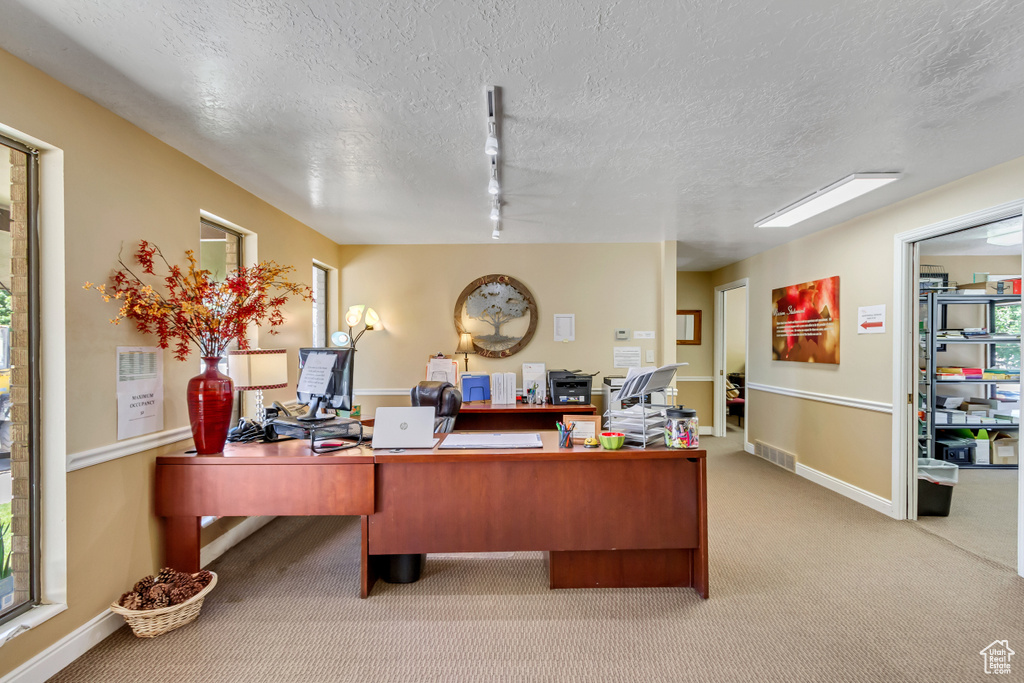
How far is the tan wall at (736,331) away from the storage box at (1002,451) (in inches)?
128

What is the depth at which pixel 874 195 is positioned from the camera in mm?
3469

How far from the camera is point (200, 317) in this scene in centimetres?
253

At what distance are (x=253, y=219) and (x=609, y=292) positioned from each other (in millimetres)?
3428

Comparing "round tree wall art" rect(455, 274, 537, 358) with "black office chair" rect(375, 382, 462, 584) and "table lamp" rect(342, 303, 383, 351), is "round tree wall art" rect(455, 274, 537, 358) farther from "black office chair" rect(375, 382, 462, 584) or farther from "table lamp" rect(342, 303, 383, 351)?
"black office chair" rect(375, 382, 462, 584)

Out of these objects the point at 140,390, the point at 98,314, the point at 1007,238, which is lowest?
the point at 140,390

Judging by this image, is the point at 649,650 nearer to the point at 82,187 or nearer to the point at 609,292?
the point at 82,187

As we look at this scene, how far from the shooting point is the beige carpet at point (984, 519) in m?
3.15

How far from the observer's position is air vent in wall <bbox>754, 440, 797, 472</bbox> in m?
5.04

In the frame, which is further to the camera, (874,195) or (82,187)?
(874,195)

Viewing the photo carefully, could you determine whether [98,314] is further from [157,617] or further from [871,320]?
[871,320]

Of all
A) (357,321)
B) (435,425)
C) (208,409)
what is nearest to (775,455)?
(435,425)

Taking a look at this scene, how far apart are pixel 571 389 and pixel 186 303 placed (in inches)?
128

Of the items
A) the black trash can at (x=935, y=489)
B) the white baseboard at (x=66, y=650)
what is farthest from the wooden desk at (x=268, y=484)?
the black trash can at (x=935, y=489)

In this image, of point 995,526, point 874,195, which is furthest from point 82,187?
point 995,526
